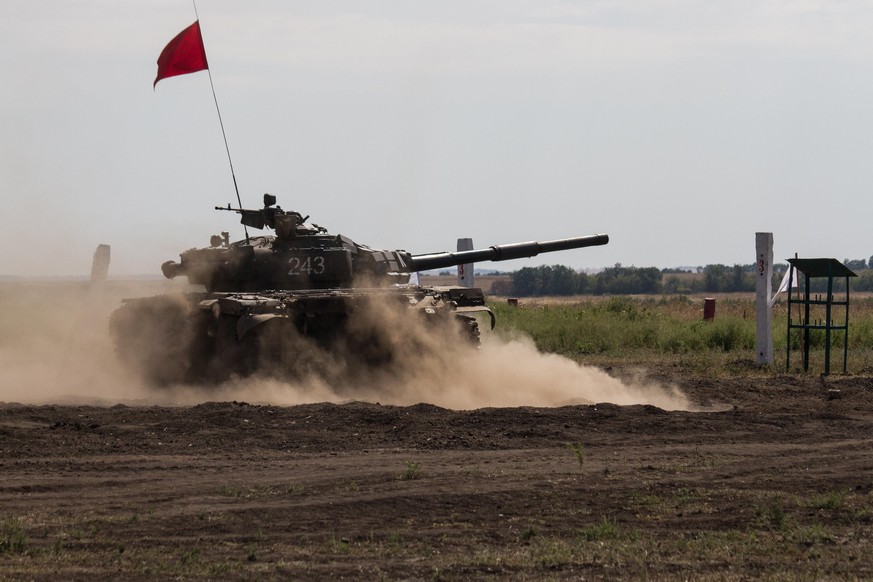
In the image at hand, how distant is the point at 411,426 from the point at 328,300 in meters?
4.71

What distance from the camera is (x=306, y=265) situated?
63.4ft

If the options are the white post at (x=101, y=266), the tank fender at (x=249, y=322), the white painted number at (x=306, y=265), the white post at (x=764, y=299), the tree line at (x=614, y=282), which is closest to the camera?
the tank fender at (x=249, y=322)

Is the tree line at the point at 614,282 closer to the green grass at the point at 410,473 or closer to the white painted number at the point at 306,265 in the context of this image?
the white painted number at the point at 306,265

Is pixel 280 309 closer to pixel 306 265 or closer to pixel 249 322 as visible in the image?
pixel 249 322

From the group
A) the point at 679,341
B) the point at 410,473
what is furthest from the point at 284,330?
the point at 679,341

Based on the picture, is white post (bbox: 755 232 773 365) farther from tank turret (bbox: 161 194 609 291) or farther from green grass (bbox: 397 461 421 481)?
green grass (bbox: 397 461 421 481)

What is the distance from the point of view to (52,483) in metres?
10.3

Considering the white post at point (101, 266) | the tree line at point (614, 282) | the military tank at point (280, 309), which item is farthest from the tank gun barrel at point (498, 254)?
the tree line at point (614, 282)

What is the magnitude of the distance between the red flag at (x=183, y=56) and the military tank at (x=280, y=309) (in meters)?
2.65

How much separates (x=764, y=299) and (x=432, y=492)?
13.9 metres

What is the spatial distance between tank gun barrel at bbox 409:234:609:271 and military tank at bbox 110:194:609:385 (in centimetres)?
110

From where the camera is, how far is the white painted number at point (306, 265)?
1928 centimetres

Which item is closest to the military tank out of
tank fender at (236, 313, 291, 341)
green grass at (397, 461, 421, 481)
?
tank fender at (236, 313, 291, 341)

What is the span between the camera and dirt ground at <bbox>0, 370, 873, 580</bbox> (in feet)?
25.7
